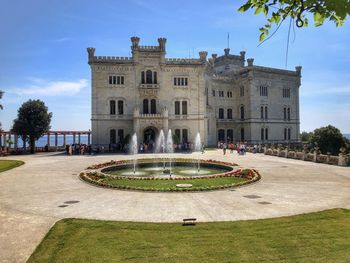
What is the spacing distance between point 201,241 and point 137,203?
6154 millimetres

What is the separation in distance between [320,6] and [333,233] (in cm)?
845

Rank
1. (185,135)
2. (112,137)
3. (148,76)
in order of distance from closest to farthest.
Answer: (112,137) < (148,76) < (185,135)

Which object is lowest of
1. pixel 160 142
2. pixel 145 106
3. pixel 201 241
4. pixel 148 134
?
pixel 201 241

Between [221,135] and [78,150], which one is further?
[221,135]

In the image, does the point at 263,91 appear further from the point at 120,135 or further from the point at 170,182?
the point at 170,182

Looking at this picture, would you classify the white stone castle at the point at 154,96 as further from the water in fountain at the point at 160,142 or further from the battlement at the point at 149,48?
the water in fountain at the point at 160,142

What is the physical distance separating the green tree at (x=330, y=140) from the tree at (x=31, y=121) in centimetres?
4497

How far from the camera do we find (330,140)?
48125 mm

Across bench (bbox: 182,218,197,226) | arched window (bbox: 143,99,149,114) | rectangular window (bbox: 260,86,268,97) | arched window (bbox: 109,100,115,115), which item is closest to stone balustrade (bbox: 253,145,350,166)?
rectangular window (bbox: 260,86,268,97)

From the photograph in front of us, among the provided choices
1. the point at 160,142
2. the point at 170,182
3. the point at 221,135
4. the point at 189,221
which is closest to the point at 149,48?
the point at 160,142

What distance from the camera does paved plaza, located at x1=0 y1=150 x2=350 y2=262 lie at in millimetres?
11531

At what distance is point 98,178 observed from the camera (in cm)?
2272

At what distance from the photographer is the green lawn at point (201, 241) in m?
8.39

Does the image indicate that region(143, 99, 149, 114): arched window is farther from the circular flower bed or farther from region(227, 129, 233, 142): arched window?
the circular flower bed
